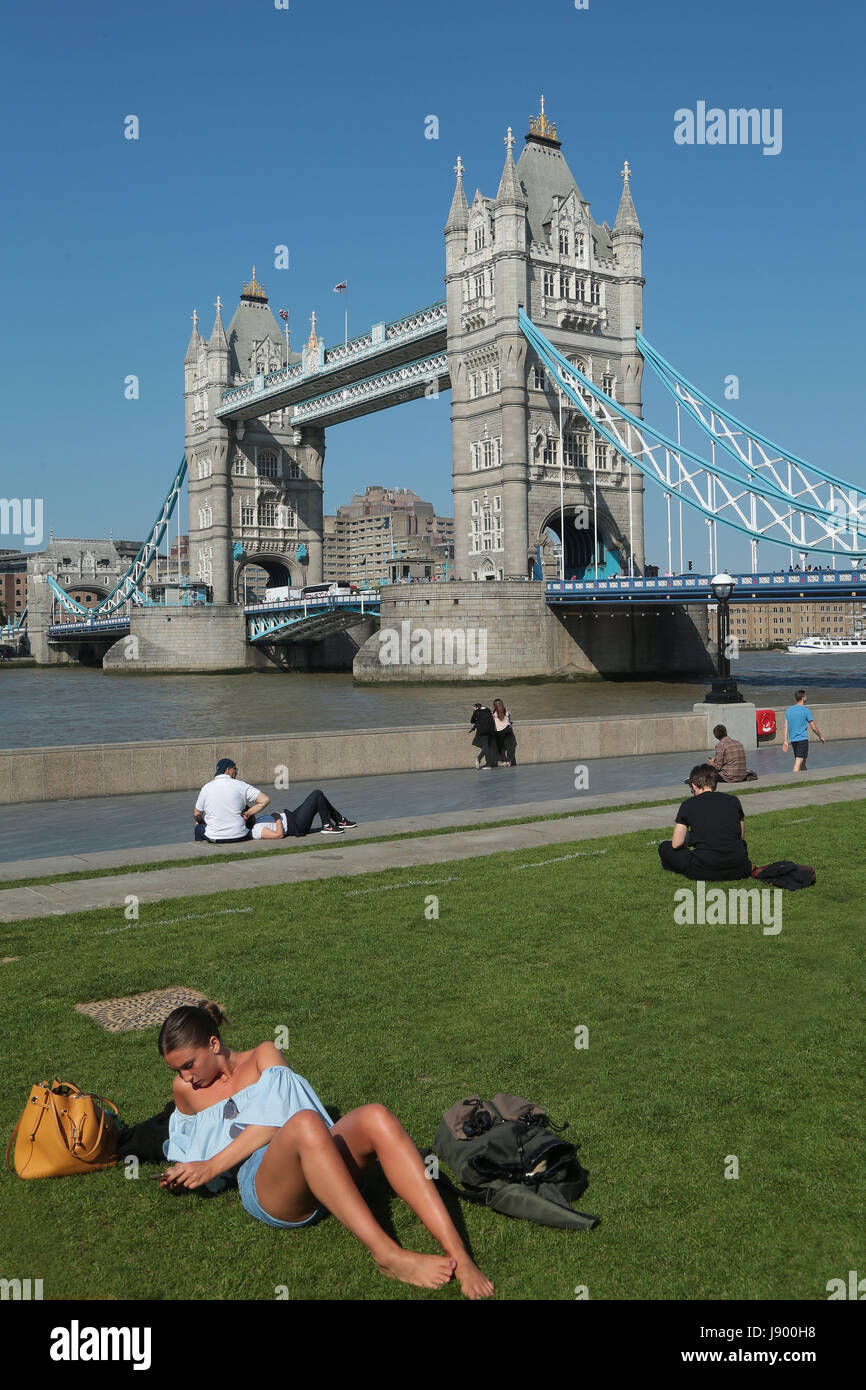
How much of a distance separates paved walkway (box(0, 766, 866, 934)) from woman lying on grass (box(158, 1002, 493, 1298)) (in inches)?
132

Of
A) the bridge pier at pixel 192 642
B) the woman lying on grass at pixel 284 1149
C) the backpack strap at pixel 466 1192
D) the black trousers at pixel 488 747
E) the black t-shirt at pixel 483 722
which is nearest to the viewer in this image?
the woman lying on grass at pixel 284 1149

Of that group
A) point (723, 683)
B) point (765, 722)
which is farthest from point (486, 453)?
point (723, 683)

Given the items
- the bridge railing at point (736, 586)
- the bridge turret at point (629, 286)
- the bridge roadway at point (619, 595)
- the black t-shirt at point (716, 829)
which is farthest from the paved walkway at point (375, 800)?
the bridge turret at point (629, 286)

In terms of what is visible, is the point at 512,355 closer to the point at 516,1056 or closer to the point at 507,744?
the point at 507,744

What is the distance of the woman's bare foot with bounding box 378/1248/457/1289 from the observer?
11.1 feet

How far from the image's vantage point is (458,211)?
62.9 meters

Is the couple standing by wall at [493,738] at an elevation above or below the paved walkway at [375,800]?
above

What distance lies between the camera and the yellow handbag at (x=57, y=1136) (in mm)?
4027

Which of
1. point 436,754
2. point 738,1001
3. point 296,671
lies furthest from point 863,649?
point 738,1001

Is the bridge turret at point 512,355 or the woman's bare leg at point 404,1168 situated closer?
the woman's bare leg at point 404,1168

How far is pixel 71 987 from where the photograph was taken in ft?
19.7

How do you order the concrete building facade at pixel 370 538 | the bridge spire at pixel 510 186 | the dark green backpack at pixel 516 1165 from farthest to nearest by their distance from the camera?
the concrete building facade at pixel 370 538 → the bridge spire at pixel 510 186 → the dark green backpack at pixel 516 1165

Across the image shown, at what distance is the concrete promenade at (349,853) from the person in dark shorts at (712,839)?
1.01 meters

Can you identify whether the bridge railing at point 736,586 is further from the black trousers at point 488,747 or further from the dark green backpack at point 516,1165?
the dark green backpack at point 516,1165
